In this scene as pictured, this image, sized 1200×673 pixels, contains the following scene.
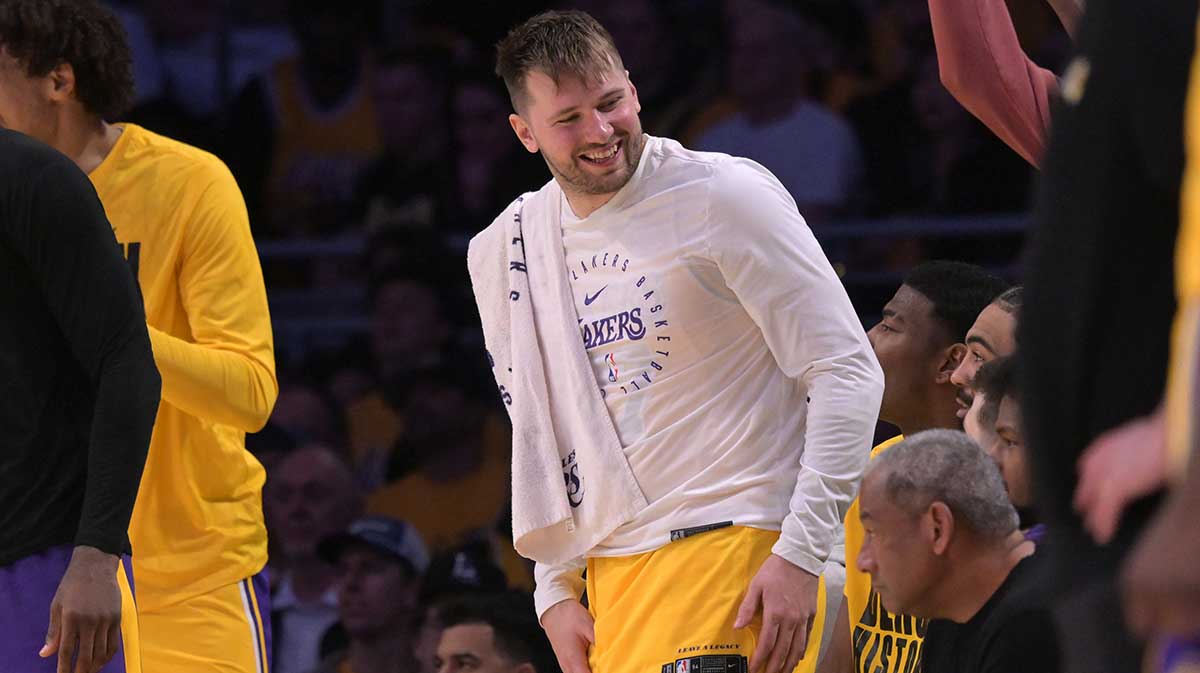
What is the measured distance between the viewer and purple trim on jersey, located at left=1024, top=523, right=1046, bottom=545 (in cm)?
339

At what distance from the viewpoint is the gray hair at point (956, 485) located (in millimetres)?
3166

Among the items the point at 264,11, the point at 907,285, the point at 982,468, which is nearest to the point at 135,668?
the point at 982,468

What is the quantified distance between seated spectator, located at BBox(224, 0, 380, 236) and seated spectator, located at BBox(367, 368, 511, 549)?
51.9 inches

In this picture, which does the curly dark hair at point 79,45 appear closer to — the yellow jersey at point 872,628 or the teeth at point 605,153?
the teeth at point 605,153

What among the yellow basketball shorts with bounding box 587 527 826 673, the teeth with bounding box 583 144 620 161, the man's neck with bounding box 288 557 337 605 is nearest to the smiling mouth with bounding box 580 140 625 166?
the teeth with bounding box 583 144 620 161

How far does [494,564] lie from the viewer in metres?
5.33

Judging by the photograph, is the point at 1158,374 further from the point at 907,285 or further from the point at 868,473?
the point at 907,285

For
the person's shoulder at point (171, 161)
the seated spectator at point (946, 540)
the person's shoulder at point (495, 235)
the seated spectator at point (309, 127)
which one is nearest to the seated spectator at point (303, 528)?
the seated spectator at point (309, 127)

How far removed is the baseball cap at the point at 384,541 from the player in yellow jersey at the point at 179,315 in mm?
1585

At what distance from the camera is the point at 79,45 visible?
12.6 feet

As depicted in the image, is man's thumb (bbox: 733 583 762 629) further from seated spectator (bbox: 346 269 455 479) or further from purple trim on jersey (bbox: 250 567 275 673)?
seated spectator (bbox: 346 269 455 479)

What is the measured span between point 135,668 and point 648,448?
3.16 ft

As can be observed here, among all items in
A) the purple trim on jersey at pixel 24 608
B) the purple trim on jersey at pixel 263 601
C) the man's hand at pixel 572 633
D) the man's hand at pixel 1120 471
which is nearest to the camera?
the man's hand at pixel 1120 471

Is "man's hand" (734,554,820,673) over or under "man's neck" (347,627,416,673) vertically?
over
